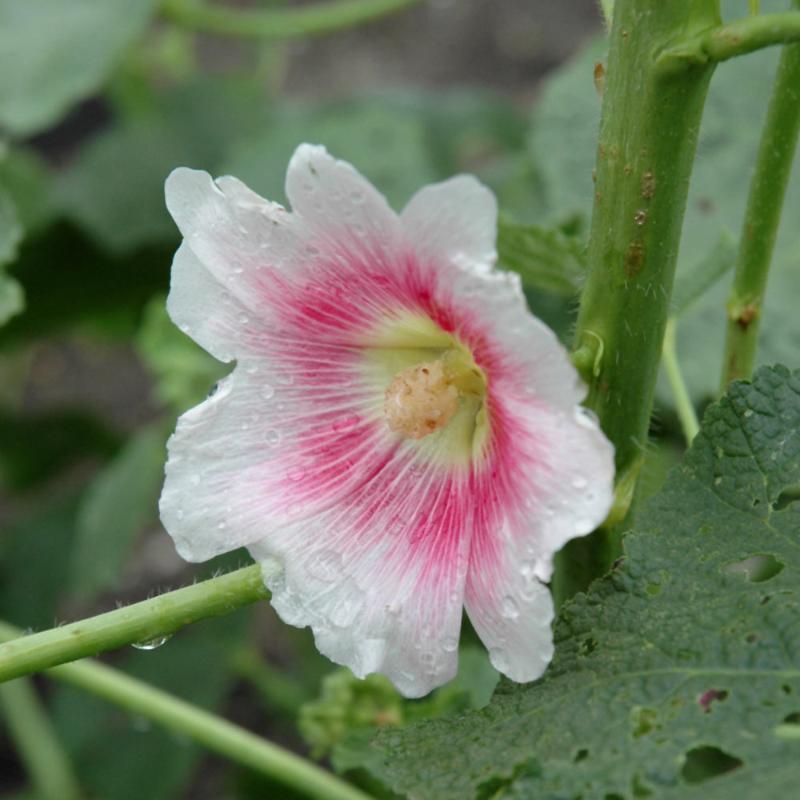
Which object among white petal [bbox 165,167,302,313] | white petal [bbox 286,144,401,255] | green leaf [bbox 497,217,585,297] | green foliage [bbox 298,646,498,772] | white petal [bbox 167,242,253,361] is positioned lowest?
green foliage [bbox 298,646,498,772]

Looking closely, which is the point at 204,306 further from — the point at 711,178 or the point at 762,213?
the point at 711,178

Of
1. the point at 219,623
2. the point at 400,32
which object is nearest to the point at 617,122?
the point at 219,623

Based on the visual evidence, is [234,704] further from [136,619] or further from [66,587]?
[136,619]

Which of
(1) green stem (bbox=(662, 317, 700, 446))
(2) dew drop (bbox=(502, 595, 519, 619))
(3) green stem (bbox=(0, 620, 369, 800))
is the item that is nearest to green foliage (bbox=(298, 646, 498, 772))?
(3) green stem (bbox=(0, 620, 369, 800))

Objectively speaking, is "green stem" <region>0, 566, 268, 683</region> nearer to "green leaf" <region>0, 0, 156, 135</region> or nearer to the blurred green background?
the blurred green background

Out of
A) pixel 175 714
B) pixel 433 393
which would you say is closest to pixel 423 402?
pixel 433 393
